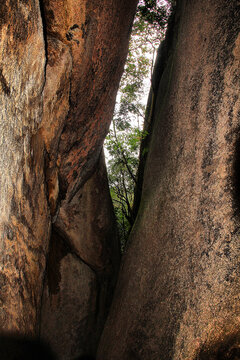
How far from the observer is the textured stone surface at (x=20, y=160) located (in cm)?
173

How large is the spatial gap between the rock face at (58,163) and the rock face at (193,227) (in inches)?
53.1

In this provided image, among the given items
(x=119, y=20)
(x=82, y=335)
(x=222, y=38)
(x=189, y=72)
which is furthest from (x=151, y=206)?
(x=82, y=335)

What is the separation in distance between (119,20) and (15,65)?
2865 mm

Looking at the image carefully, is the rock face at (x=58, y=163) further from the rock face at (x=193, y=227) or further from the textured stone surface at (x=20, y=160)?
the rock face at (x=193, y=227)

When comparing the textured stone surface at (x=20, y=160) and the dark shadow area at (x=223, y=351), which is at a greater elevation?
the textured stone surface at (x=20, y=160)

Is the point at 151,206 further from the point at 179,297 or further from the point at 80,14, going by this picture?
the point at 80,14

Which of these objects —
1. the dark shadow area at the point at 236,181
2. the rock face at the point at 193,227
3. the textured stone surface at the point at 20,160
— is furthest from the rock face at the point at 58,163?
the dark shadow area at the point at 236,181

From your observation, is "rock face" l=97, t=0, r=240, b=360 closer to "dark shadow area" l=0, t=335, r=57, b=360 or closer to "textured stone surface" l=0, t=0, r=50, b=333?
"dark shadow area" l=0, t=335, r=57, b=360

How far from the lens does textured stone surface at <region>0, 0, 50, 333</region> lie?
5.69ft

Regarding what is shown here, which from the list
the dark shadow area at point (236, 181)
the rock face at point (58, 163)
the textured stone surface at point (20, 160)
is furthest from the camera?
the dark shadow area at point (236, 181)

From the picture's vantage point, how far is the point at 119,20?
3855mm

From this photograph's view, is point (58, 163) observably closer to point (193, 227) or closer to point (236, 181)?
point (193, 227)

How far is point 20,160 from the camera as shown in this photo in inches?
83.3

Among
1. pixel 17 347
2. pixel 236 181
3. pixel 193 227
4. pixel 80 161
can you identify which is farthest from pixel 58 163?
pixel 236 181
